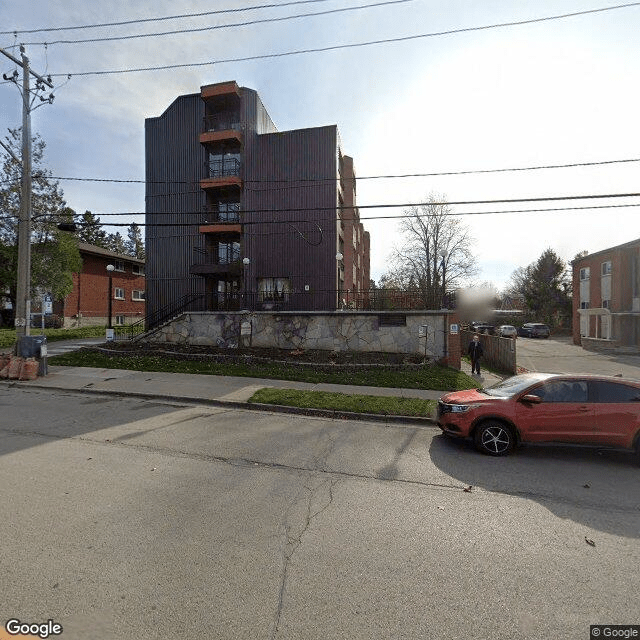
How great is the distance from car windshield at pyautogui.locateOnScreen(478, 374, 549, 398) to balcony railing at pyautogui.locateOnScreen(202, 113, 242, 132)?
792 inches

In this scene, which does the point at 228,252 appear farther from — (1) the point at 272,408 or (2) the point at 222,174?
(1) the point at 272,408

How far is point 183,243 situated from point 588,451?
799 inches

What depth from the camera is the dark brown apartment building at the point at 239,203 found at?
19.6 metres

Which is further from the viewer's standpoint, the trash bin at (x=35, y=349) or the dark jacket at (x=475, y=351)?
the dark jacket at (x=475, y=351)

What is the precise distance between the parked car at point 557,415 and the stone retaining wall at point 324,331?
7695mm

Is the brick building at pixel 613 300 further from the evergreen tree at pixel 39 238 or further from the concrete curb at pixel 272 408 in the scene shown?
the evergreen tree at pixel 39 238

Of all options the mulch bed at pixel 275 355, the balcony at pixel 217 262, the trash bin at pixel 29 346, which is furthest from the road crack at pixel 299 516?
the balcony at pixel 217 262

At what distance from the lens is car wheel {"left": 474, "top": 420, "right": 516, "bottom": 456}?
5.68 m

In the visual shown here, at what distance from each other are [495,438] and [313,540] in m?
3.78

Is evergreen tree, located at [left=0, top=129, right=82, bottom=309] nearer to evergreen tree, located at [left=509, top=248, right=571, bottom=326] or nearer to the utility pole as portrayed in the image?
the utility pole

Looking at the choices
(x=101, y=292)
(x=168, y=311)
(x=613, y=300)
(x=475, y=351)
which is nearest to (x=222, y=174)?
Result: (x=168, y=311)

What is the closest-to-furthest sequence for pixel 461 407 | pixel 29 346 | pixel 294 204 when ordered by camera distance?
1. pixel 461 407
2. pixel 29 346
3. pixel 294 204

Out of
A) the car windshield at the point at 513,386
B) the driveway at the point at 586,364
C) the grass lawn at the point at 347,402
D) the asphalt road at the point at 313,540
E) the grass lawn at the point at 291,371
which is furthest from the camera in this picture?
the driveway at the point at 586,364

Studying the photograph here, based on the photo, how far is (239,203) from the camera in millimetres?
20500
